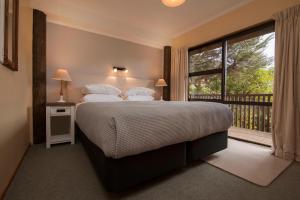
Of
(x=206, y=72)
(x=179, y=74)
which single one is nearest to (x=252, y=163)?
(x=206, y=72)

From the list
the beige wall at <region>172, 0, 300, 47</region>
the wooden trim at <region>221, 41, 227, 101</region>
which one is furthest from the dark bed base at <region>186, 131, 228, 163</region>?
the beige wall at <region>172, 0, 300, 47</region>

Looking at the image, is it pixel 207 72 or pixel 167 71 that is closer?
pixel 207 72

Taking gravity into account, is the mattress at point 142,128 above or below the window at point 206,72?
below

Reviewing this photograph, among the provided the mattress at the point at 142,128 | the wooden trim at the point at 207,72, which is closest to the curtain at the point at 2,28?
the mattress at the point at 142,128

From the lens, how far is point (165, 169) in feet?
4.37

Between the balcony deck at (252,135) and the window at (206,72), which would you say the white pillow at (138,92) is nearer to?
the window at (206,72)

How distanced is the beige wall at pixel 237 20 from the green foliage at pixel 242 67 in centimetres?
33

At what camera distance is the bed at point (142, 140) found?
3.33ft

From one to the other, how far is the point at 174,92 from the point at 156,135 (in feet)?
9.94

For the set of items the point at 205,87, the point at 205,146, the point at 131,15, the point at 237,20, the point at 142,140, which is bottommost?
the point at 205,146

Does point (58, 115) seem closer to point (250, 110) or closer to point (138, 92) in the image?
point (138, 92)

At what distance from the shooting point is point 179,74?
12.9 feet

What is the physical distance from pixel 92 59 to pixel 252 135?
3.66 m

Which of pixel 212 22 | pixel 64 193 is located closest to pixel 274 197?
pixel 64 193
